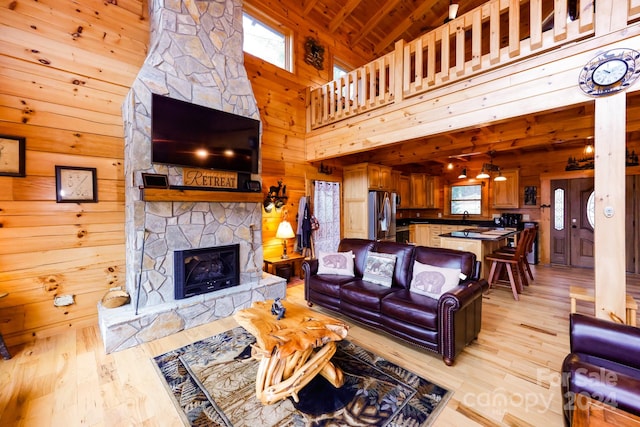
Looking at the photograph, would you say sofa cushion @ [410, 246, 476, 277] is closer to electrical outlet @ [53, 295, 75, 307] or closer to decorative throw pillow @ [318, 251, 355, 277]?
decorative throw pillow @ [318, 251, 355, 277]

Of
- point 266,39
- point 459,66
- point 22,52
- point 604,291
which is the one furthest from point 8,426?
point 266,39

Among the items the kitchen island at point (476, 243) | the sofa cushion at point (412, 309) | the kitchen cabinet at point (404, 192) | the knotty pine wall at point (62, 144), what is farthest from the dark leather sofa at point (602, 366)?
the kitchen cabinet at point (404, 192)

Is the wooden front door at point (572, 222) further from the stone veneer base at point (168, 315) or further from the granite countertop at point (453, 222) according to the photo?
the stone veneer base at point (168, 315)

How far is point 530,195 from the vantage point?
6.53 metres

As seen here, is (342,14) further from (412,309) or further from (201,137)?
(412,309)

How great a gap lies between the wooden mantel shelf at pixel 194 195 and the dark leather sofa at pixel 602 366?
11.4ft

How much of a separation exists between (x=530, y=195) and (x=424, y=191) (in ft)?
8.19

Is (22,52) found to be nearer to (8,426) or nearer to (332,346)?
(8,426)

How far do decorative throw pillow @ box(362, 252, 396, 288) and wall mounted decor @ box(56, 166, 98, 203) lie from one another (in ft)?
11.3

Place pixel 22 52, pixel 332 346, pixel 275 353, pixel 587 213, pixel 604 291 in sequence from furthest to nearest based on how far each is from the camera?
1. pixel 587 213
2. pixel 22 52
3. pixel 604 291
4. pixel 332 346
5. pixel 275 353

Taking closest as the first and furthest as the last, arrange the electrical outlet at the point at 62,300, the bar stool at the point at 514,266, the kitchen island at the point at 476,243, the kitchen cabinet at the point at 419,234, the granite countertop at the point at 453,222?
the electrical outlet at the point at 62,300 < the bar stool at the point at 514,266 < the kitchen island at the point at 476,243 < the granite countertop at the point at 453,222 < the kitchen cabinet at the point at 419,234

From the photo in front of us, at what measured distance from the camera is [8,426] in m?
1.69

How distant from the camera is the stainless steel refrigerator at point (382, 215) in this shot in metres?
5.55

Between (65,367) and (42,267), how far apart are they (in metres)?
1.19
